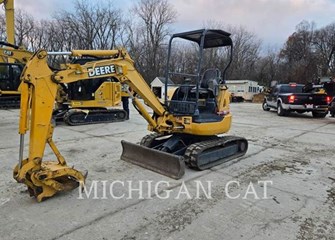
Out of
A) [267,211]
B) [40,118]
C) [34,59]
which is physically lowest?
[267,211]

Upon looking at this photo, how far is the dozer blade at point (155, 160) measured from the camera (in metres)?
4.72

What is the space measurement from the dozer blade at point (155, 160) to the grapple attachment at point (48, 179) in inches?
54.1

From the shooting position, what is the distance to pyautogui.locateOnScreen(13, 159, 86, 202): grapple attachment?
362cm

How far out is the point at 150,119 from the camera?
544 centimetres

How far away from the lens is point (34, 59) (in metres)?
3.59

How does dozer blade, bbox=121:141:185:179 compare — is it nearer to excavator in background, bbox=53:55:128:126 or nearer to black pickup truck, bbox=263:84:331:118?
excavator in background, bbox=53:55:128:126

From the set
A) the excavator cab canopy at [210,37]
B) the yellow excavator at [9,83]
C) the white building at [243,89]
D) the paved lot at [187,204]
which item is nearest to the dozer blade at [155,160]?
the paved lot at [187,204]

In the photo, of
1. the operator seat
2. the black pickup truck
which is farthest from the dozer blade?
the black pickup truck

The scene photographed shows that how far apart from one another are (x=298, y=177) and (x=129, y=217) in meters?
3.10

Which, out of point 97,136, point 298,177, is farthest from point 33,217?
point 97,136

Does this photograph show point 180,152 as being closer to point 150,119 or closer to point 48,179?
point 150,119

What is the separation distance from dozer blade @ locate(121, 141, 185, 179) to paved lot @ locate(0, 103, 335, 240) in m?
0.15

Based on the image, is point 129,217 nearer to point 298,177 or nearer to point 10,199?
point 10,199

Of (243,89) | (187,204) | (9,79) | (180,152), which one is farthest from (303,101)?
(243,89)
